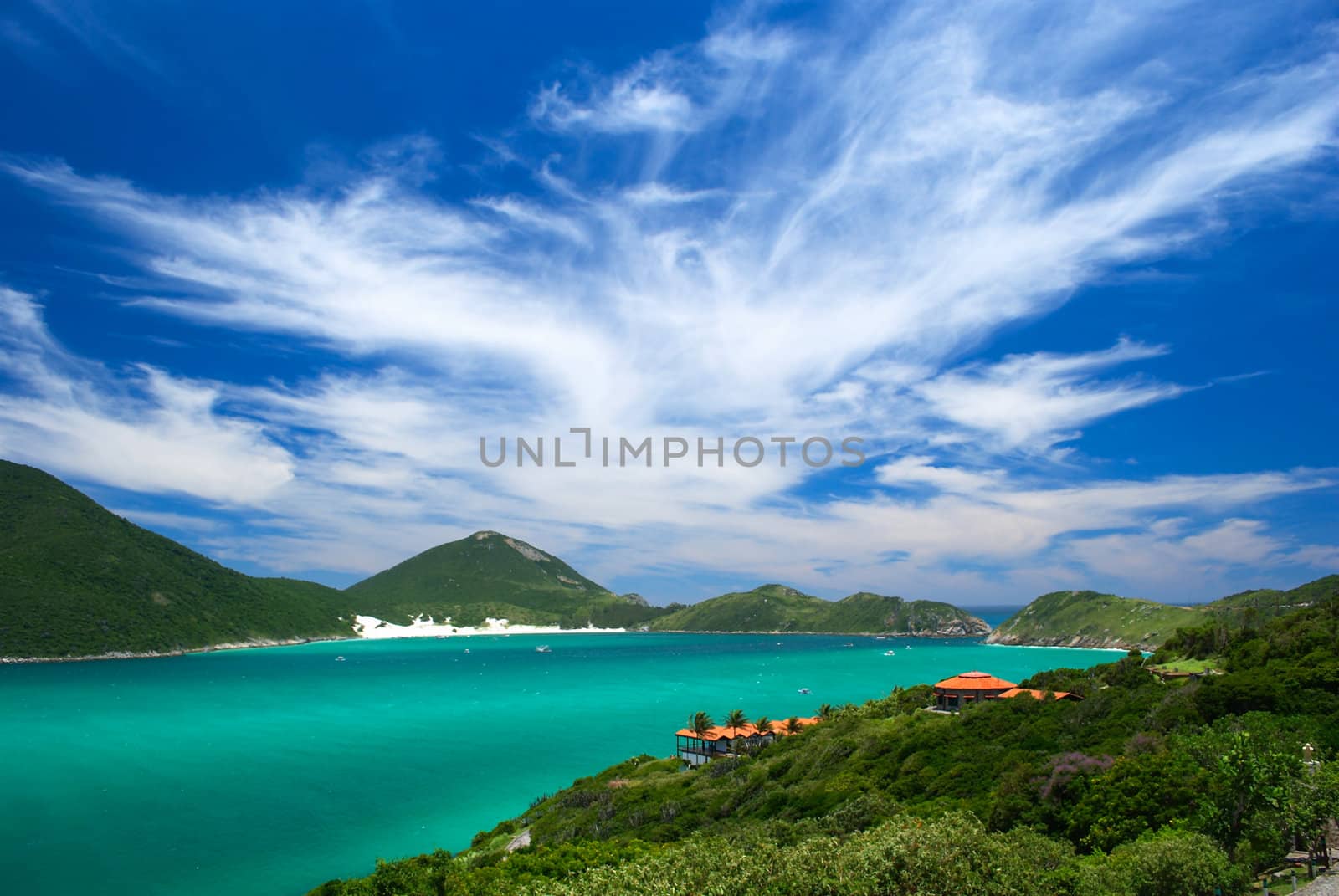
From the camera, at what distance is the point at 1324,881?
20156mm

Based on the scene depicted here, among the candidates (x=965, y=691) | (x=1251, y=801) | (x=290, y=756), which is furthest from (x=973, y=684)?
(x=290, y=756)

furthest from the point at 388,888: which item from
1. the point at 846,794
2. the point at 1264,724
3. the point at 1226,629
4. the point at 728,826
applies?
the point at 1226,629

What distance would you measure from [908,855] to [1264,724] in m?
25.7

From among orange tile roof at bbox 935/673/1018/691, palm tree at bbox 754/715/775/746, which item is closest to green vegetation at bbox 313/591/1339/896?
orange tile roof at bbox 935/673/1018/691

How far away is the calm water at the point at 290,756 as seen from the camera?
133ft

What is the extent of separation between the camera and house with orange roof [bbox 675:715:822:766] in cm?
5678

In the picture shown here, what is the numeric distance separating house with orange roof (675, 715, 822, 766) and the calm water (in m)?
10.3

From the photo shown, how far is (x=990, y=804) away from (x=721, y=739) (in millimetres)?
28969

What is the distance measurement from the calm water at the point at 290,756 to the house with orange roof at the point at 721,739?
10.3m

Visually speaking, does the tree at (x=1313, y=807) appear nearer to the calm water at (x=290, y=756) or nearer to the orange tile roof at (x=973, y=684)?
the orange tile roof at (x=973, y=684)

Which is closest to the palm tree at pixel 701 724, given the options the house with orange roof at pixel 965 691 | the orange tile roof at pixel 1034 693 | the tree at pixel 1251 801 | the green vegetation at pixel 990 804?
the green vegetation at pixel 990 804

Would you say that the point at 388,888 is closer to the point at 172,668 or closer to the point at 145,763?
the point at 145,763

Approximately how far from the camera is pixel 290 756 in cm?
6806

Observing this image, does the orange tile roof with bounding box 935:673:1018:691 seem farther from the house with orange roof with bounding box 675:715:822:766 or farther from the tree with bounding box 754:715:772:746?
the tree with bounding box 754:715:772:746
